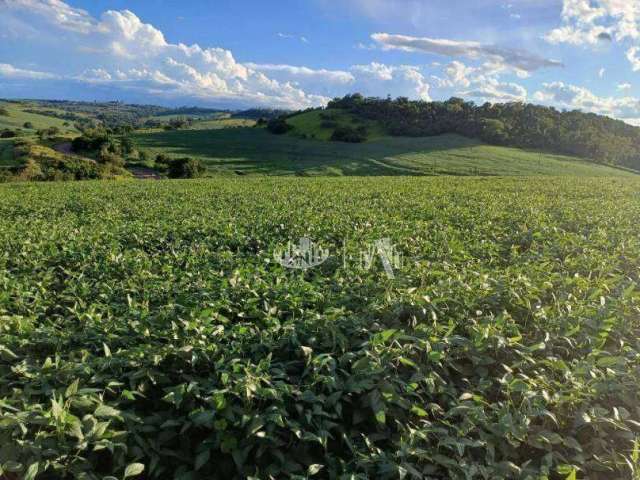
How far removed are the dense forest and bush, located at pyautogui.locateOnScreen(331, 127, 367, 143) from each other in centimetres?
757

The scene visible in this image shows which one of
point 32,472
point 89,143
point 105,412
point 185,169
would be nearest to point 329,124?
point 185,169

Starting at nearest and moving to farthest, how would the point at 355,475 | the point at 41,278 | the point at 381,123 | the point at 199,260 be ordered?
1. the point at 355,475
2. the point at 41,278
3. the point at 199,260
4. the point at 381,123

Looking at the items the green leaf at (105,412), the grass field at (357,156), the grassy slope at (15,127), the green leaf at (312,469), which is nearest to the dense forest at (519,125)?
the grass field at (357,156)

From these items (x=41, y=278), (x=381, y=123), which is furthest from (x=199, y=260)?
(x=381, y=123)

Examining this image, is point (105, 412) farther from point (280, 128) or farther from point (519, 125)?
point (280, 128)

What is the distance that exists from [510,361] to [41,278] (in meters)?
6.98

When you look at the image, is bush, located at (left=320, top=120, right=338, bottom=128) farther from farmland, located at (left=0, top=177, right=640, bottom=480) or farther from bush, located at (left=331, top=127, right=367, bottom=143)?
farmland, located at (left=0, top=177, right=640, bottom=480)

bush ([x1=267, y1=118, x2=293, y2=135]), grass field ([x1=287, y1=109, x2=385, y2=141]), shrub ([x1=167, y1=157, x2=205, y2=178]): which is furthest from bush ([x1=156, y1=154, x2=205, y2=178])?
bush ([x1=267, y1=118, x2=293, y2=135])

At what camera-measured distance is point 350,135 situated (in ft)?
325

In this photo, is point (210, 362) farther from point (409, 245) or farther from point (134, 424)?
point (409, 245)

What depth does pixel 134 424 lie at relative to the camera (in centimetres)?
363

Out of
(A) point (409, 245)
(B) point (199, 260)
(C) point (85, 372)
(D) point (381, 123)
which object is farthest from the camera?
(D) point (381, 123)

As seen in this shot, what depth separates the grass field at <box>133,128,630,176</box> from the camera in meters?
66.6

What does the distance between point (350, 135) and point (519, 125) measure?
38002 mm
